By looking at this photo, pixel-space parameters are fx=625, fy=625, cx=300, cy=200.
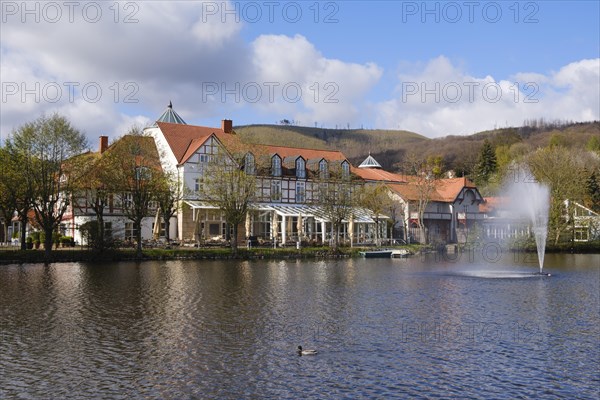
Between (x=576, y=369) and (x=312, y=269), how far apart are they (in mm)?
26129

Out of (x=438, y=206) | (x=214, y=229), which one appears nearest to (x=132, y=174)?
(x=214, y=229)

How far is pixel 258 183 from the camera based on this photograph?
213 ft

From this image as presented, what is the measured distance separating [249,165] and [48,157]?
18.4 metres

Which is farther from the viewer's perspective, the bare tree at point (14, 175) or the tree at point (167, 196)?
the tree at point (167, 196)

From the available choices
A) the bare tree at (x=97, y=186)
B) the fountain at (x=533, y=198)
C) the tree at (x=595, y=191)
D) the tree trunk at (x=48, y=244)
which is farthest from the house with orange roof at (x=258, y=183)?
the tree at (x=595, y=191)

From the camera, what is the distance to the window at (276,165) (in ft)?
219

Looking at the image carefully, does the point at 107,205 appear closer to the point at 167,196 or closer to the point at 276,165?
the point at 167,196

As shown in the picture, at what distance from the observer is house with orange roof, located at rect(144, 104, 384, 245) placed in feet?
187

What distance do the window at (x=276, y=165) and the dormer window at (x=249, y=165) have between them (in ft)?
26.2

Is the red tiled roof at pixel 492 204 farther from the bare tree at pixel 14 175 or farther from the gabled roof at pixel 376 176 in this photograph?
the bare tree at pixel 14 175

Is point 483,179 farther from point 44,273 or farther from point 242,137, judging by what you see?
point 44,273

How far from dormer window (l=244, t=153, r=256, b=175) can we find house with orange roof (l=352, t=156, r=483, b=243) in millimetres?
19623

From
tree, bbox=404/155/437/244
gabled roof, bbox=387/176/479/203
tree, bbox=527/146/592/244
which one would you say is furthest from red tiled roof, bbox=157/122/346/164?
tree, bbox=527/146/592/244

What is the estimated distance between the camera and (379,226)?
67.5 metres
